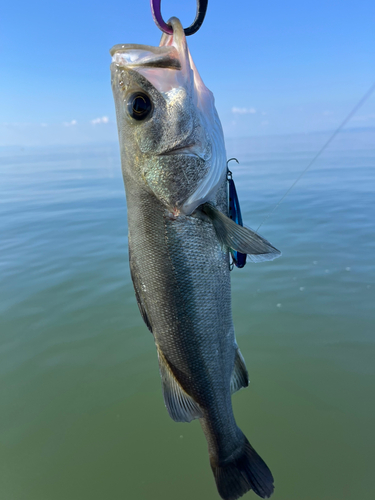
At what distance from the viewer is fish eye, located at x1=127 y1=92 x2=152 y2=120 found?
5.61ft

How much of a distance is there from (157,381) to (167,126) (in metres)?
3.12

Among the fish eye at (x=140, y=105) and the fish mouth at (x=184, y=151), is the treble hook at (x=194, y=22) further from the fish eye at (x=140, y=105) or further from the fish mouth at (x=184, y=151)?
the fish mouth at (x=184, y=151)

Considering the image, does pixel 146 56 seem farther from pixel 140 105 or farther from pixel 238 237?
pixel 238 237

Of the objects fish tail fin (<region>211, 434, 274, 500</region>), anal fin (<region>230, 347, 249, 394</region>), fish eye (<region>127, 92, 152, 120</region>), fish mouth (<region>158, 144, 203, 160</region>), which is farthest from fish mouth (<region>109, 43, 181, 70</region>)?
fish tail fin (<region>211, 434, 274, 500</region>)

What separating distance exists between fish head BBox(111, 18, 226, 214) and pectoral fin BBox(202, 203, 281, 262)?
4.4 inches

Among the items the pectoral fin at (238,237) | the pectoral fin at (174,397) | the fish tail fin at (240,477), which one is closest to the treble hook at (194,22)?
the pectoral fin at (238,237)

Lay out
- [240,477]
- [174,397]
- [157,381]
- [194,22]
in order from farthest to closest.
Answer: [157,381]
[240,477]
[174,397]
[194,22]

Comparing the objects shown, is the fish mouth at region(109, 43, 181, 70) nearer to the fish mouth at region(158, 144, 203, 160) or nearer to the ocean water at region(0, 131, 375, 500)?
the fish mouth at region(158, 144, 203, 160)

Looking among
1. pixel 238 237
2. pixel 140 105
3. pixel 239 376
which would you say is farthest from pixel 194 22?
pixel 239 376

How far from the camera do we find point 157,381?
393 cm

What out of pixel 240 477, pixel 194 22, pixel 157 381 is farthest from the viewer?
pixel 157 381

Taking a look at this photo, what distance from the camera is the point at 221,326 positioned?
1.89 metres

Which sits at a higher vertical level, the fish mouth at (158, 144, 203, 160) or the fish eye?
the fish eye

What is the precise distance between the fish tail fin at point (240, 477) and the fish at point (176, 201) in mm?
659
